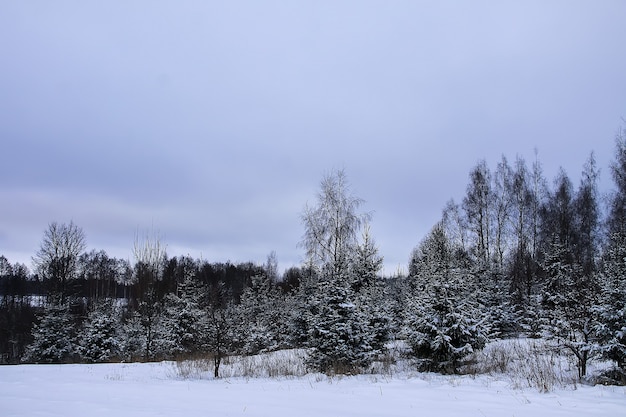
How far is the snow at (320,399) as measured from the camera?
6.10m

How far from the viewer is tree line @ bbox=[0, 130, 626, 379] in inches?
430

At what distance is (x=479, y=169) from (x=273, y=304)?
19.8 meters

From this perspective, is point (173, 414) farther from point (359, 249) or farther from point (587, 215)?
point (587, 215)

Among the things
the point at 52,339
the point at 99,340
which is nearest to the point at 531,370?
the point at 99,340

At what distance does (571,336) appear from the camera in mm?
10023

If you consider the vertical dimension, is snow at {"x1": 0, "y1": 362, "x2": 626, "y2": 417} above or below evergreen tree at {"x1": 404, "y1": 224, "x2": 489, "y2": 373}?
below

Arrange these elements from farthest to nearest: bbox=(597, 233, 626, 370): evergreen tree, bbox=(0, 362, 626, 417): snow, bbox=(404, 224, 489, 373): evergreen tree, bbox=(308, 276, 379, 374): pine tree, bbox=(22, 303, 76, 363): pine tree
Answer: bbox=(22, 303, 76, 363): pine tree, bbox=(308, 276, 379, 374): pine tree, bbox=(404, 224, 489, 373): evergreen tree, bbox=(597, 233, 626, 370): evergreen tree, bbox=(0, 362, 626, 417): snow

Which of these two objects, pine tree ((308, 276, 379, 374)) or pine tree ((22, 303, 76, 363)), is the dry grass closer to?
pine tree ((308, 276, 379, 374))

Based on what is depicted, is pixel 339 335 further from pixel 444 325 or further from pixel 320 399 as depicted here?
pixel 320 399

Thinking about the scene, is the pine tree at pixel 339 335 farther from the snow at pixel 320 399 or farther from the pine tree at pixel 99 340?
the pine tree at pixel 99 340

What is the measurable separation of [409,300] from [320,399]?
5.97 meters

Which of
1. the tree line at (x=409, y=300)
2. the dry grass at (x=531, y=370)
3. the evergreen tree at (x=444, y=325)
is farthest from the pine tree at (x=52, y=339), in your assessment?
the dry grass at (x=531, y=370)

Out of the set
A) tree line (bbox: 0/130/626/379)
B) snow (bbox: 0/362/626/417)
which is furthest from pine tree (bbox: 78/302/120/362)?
snow (bbox: 0/362/626/417)

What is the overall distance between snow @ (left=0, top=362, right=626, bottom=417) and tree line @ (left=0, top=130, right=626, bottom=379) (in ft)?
5.21
